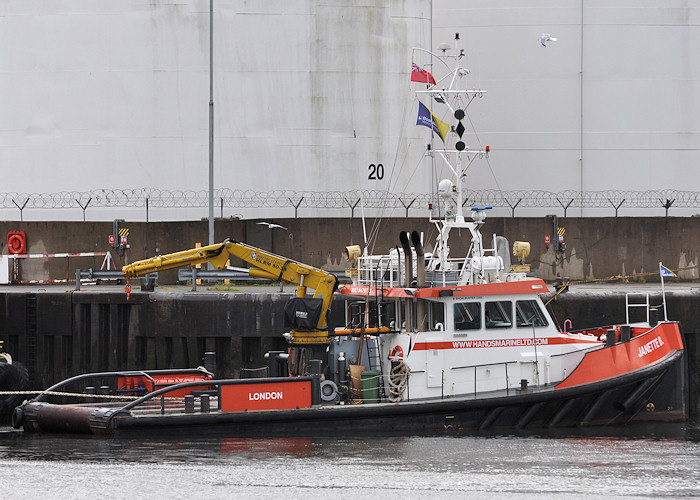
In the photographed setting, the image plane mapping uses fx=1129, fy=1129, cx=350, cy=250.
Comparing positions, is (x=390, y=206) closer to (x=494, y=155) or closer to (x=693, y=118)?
(x=494, y=155)

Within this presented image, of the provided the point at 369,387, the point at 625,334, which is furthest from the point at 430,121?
the point at 625,334

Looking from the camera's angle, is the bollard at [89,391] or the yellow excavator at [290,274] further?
the bollard at [89,391]

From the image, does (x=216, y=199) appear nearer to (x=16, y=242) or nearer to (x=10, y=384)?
(x=16, y=242)

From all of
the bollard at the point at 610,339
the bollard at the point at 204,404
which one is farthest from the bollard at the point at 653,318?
the bollard at the point at 204,404

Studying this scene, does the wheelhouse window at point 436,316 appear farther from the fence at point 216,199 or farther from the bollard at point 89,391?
the fence at point 216,199

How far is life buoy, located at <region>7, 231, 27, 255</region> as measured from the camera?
82.0 ft

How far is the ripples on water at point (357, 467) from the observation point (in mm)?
13828

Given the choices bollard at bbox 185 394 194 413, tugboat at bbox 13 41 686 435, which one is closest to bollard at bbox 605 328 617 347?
tugboat at bbox 13 41 686 435

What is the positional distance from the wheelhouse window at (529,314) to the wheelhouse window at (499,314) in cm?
11

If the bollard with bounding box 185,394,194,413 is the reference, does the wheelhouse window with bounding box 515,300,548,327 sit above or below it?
above

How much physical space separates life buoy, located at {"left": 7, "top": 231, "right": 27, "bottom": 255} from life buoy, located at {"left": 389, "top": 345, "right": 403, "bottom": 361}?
10882mm

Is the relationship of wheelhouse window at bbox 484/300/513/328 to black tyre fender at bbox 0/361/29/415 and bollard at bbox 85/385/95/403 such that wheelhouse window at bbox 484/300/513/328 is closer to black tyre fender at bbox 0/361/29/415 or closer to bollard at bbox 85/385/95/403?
bollard at bbox 85/385/95/403

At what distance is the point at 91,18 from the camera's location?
1167 inches

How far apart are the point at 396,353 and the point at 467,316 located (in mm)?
1245
